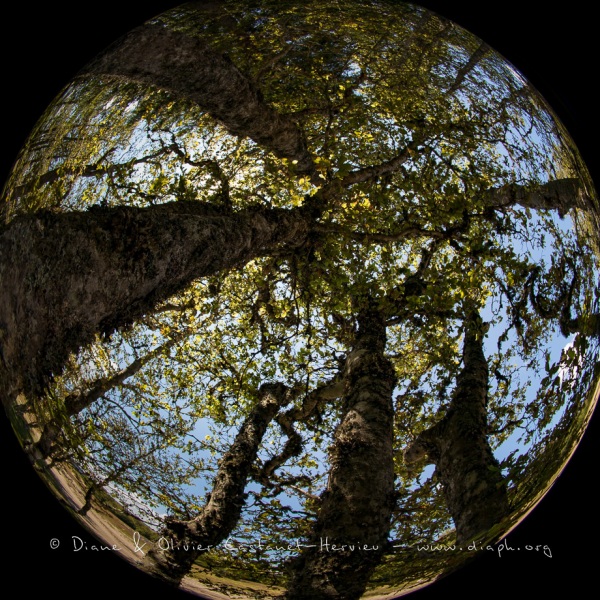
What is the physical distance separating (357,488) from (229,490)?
3.64 feet

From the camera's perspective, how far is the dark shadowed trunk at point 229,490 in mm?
4125

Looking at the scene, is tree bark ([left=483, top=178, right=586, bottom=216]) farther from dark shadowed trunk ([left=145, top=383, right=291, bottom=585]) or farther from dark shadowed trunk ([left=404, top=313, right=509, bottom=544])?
dark shadowed trunk ([left=145, top=383, right=291, bottom=585])

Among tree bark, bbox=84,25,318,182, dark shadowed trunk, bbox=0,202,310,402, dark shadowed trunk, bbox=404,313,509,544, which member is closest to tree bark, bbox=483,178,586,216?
dark shadowed trunk, bbox=404,313,509,544

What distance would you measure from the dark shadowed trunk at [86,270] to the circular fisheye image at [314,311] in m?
0.10

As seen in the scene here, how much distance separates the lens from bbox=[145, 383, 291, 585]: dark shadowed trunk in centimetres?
412

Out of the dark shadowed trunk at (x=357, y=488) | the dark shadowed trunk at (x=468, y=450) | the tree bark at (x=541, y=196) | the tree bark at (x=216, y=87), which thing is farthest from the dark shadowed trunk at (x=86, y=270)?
the tree bark at (x=541, y=196)

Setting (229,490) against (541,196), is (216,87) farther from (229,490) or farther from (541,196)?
(229,490)

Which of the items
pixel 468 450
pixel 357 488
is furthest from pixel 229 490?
pixel 468 450

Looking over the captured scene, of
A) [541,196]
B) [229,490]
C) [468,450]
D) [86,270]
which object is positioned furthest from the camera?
[541,196]

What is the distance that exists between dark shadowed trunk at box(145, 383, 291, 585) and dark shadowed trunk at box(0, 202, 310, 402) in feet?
4.15

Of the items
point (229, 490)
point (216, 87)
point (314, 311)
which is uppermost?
point (216, 87)

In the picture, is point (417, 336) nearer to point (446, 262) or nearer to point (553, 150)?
point (446, 262)

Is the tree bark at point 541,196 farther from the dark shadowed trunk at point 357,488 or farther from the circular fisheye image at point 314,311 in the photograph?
the dark shadowed trunk at point 357,488

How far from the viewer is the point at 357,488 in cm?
380
